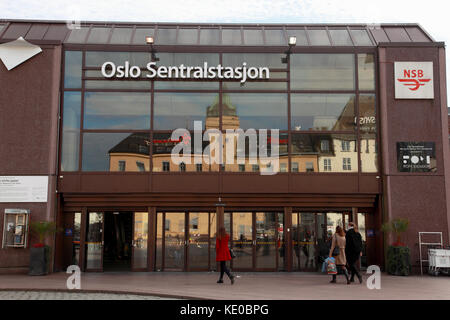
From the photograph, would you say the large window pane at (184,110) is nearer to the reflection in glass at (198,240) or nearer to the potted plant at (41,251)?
the reflection in glass at (198,240)

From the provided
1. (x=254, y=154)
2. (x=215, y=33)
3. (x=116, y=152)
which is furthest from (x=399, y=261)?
(x=215, y=33)

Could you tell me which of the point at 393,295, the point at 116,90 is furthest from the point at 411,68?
the point at 116,90

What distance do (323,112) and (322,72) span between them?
1398 millimetres

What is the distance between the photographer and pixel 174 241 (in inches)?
654

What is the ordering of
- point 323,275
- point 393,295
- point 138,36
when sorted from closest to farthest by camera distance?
point 393,295
point 323,275
point 138,36

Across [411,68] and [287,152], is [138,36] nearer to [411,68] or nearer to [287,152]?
[287,152]

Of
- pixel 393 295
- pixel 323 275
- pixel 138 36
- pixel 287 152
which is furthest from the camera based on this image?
pixel 138 36

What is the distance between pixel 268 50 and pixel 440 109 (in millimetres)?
6102

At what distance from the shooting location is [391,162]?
16.5 m

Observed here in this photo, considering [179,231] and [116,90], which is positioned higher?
[116,90]

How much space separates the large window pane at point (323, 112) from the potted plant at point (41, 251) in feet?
28.2

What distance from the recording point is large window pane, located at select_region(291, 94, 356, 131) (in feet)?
55.3

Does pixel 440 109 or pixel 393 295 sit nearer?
pixel 393 295

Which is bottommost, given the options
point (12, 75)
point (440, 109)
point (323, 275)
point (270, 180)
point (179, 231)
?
point (323, 275)
